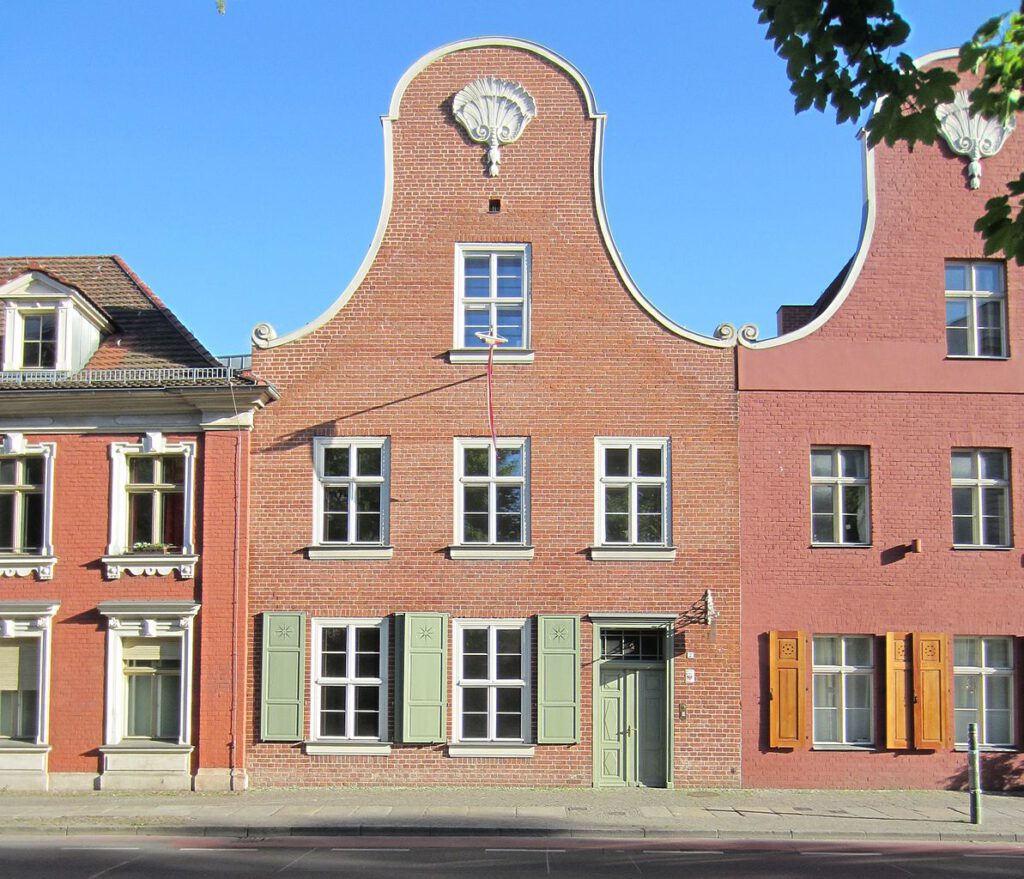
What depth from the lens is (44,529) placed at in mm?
A: 20109

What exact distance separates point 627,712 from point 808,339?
7.02 metres

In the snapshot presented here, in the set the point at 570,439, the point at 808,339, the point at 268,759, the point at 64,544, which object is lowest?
the point at 268,759

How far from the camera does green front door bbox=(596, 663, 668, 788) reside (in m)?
19.6

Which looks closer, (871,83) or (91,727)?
(871,83)

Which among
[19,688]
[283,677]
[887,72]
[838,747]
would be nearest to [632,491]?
[838,747]

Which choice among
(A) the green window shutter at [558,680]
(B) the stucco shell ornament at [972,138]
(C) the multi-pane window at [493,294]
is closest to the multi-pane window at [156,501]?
(C) the multi-pane window at [493,294]

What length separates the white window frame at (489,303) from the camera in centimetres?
2028

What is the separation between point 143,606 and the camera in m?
19.6

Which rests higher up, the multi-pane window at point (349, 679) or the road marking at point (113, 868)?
the multi-pane window at point (349, 679)

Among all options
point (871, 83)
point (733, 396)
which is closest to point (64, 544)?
point (733, 396)

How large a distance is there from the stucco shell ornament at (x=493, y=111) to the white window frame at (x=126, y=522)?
7242 millimetres

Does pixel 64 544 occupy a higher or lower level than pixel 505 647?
higher

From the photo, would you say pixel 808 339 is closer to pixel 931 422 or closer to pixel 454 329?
pixel 931 422

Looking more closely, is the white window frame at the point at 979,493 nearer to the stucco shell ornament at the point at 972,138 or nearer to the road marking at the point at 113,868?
the stucco shell ornament at the point at 972,138
